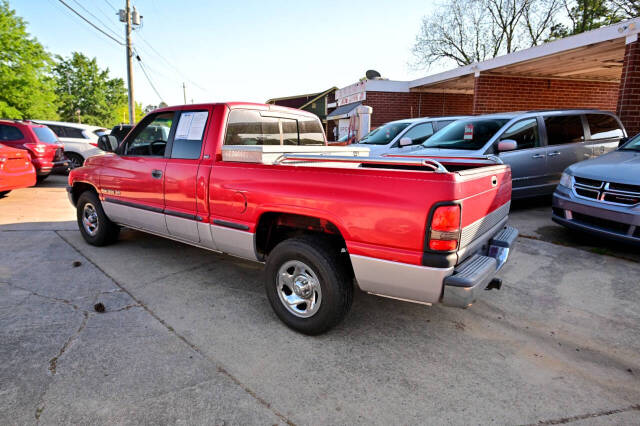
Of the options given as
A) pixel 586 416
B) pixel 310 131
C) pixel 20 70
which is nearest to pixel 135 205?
pixel 310 131

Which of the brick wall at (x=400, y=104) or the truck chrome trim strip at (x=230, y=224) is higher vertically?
the brick wall at (x=400, y=104)

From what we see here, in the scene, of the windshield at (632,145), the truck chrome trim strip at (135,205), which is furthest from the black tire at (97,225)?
the windshield at (632,145)

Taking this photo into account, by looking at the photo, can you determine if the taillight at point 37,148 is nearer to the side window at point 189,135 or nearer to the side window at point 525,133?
the side window at point 189,135

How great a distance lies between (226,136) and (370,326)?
2162mm

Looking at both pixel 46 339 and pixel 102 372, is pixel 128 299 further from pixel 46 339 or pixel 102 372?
pixel 102 372

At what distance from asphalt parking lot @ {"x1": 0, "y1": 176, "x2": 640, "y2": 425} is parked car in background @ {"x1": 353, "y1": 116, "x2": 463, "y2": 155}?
5.20 m

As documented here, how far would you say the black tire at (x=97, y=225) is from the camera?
16.5ft

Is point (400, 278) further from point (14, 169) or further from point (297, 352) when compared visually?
point (14, 169)

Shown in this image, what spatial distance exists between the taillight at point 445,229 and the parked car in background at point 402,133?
648 centimetres

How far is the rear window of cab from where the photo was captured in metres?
3.73

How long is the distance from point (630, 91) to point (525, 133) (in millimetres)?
2870

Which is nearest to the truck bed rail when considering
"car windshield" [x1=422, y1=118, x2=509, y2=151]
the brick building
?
"car windshield" [x1=422, y1=118, x2=509, y2=151]

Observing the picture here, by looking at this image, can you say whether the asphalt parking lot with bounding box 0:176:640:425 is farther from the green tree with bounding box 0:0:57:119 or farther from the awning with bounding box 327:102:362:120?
the green tree with bounding box 0:0:57:119

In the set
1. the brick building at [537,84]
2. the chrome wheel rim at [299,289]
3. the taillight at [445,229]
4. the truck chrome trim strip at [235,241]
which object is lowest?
the chrome wheel rim at [299,289]
